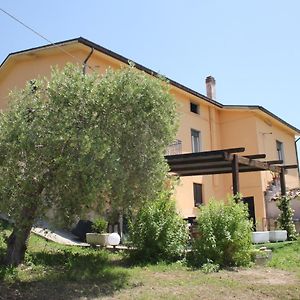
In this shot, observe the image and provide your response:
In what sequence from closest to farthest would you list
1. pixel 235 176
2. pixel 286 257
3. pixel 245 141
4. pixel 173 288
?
pixel 173 288 → pixel 286 257 → pixel 235 176 → pixel 245 141

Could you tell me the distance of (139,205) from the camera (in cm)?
977

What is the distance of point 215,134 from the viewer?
89.4ft

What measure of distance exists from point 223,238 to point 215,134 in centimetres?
1615

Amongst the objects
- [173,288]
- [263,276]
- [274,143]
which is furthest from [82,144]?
[274,143]

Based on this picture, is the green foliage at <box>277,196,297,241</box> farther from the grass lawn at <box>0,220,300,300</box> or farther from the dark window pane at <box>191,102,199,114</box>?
the dark window pane at <box>191,102,199,114</box>

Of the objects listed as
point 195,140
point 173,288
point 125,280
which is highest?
point 195,140

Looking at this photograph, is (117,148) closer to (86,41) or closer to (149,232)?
(149,232)

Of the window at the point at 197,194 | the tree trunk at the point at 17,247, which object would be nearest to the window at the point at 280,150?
the window at the point at 197,194

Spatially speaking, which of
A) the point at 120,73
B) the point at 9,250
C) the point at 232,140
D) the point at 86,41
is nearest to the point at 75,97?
the point at 120,73

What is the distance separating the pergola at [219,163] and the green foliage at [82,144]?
6437mm

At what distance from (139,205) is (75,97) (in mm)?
2604

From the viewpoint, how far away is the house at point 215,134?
21.7 meters

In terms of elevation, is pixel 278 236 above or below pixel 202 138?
below

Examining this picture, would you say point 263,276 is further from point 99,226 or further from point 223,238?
point 99,226
